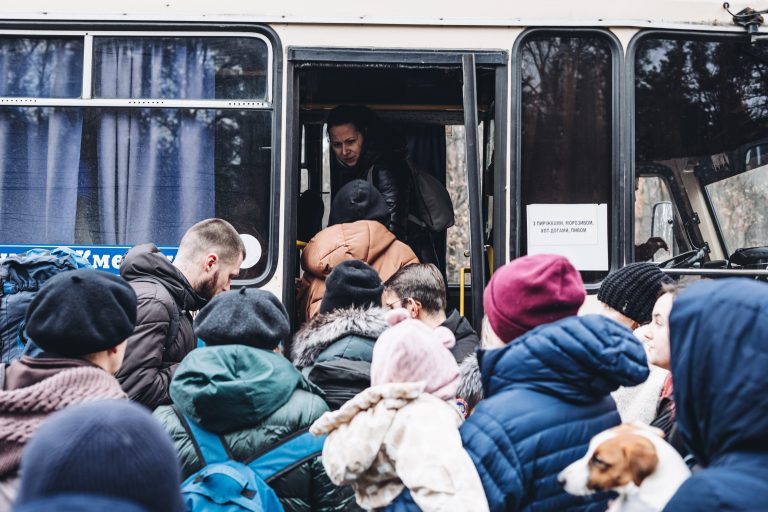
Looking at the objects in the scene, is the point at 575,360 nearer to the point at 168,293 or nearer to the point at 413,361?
the point at 413,361

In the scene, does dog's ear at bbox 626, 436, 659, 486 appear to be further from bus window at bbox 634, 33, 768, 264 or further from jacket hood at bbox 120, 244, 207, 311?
bus window at bbox 634, 33, 768, 264

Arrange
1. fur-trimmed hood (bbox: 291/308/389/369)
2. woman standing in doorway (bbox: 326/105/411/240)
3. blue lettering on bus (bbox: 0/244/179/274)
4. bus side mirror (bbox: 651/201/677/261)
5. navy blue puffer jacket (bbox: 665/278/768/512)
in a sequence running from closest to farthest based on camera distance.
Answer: navy blue puffer jacket (bbox: 665/278/768/512) < fur-trimmed hood (bbox: 291/308/389/369) < blue lettering on bus (bbox: 0/244/179/274) < bus side mirror (bbox: 651/201/677/261) < woman standing in doorway (bbox: 326/105/411/240)

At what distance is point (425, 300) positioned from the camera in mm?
3785

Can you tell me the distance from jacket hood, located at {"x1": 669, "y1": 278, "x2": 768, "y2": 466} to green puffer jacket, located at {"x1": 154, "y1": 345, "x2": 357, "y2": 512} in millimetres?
1248

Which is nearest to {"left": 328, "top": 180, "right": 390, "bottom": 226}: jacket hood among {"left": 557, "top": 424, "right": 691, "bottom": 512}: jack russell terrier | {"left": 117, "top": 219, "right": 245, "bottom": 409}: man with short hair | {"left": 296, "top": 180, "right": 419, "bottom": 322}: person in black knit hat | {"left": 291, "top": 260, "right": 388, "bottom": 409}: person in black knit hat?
{"left": 296, "top": 180, "right": 419, "bottom": 322}: person in black knit hat

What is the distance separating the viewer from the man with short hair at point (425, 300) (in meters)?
3.78

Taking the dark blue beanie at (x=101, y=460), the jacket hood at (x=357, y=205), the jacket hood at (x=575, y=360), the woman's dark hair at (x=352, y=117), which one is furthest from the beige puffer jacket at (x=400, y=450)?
the woman's dark hair at (x=352, y=117)

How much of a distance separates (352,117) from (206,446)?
2.93 m

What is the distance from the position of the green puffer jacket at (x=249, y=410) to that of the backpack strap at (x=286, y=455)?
2 cm

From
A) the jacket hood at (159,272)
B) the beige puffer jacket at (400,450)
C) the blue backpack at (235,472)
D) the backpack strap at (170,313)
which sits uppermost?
the jacket hood at (159,272)

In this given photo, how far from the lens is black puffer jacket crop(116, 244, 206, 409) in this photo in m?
3.04

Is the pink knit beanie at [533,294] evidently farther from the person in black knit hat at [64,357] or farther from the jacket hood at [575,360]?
the person in black knit hat at [64,357]

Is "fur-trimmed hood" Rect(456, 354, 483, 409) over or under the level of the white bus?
under

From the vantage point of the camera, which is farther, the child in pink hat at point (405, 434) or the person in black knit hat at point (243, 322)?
the person in black knit hat at point (243, 322)
